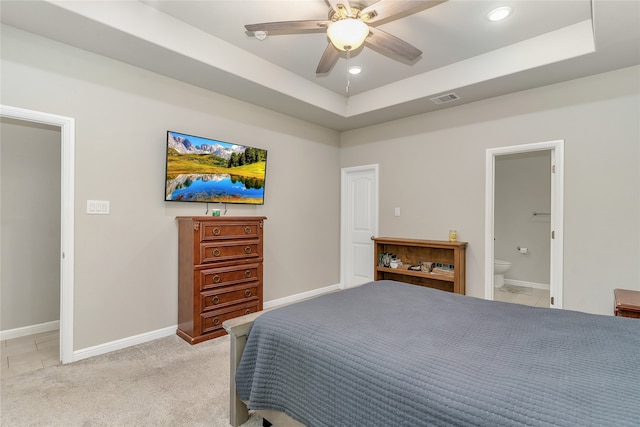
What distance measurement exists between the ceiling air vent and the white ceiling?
6 centimetres

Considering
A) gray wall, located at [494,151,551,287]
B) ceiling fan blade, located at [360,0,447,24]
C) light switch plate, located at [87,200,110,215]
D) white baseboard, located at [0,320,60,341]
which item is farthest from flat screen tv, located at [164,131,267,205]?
gray wall, located at [494,151,551,287]

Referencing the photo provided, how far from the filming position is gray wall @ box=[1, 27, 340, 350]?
2.51 metres

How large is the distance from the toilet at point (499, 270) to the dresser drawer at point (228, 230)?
13.3 feet

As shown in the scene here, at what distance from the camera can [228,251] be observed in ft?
10.7

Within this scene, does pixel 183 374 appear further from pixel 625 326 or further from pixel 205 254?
pixel 625 326

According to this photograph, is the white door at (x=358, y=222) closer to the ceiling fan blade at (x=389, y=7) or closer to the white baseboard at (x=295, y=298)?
the white baseboard at (x=295, y=298)

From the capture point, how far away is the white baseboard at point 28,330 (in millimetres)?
3107

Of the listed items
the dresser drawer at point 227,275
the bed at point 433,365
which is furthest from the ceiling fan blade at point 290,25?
the dresser drawer at point 227,275

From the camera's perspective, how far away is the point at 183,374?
240 cm

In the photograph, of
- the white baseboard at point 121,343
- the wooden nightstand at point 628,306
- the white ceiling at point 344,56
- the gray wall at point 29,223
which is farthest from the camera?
the gray wall at point 29,223

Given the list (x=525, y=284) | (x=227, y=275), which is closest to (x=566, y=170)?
(x=525, y=284)

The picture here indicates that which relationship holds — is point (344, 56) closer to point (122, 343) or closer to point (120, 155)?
point (120, 155)

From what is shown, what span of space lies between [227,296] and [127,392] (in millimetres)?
1194

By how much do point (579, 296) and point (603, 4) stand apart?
2.57 metres
